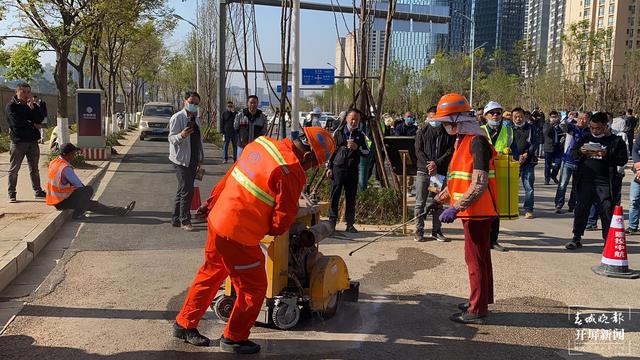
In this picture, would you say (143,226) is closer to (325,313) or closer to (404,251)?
(404,251)

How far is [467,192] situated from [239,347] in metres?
2.29

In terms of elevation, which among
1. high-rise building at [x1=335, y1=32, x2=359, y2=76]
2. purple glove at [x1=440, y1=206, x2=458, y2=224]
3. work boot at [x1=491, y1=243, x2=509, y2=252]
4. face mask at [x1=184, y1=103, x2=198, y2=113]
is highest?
high-rise building at [x1=335, y1=32, x2=359, y2=76]

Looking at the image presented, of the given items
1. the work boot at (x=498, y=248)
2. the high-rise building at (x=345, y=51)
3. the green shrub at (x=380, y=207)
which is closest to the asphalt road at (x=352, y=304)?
the work boot at (x=498, y=248)

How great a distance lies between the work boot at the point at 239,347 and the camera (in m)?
4.32

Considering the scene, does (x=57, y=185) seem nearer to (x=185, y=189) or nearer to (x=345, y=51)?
(x=185, y=189)

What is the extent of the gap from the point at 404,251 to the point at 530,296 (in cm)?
211

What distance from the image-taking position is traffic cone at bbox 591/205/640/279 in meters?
6.72

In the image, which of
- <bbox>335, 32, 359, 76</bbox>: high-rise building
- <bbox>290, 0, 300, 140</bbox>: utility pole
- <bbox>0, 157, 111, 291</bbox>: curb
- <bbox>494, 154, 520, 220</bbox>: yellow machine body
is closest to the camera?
<bbox>494, 154, 520, 220</bbox>: yellow machine body

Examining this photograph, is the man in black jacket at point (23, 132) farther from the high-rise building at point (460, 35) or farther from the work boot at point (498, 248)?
the high-rise building at point (460, 35)

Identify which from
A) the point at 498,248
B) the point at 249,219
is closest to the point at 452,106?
the point at 249,219

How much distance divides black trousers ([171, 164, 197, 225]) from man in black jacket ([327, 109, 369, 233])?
2.09m

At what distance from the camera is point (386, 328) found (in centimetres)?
503

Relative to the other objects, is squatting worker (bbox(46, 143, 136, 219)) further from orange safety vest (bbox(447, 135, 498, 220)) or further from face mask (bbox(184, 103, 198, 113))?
orange safety vest (bbox(447, 135, 498, 220))

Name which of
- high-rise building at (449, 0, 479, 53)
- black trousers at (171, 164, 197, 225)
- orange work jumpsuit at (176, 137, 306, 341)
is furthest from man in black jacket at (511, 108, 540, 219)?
high-rise building at (449, 0, 479, 53)
